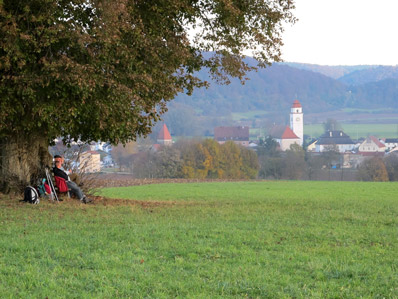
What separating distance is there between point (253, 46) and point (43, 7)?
6377 millimetres

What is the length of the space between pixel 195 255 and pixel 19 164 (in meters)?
9.04

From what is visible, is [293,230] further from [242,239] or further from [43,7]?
[43,7]

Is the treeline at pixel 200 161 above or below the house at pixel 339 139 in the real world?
below

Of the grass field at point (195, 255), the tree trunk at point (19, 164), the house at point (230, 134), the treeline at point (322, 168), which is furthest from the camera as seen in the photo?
the house at point (230, 134)

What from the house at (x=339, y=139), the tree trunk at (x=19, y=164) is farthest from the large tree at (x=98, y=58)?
the house at (x=339, y=139)

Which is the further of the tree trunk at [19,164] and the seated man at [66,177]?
the tree trunk at [19,164]

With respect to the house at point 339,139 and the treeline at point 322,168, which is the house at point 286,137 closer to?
the house at point 339,139

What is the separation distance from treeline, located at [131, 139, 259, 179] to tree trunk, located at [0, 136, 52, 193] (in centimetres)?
5797

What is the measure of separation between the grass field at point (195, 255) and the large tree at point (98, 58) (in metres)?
2.38

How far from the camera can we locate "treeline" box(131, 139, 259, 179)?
74.8 m

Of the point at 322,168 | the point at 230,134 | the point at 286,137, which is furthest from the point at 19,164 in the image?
the point at 286,137

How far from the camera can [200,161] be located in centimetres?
8206

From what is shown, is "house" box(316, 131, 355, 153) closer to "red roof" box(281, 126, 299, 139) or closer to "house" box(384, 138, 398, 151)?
"red roof" box(281, 126, 299, 139)

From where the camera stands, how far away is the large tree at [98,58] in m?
11.7
